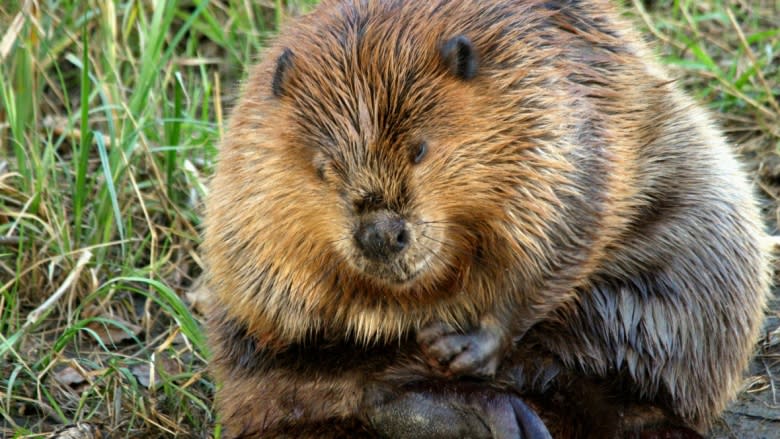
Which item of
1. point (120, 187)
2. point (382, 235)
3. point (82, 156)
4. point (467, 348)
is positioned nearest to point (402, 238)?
point (382, 235)

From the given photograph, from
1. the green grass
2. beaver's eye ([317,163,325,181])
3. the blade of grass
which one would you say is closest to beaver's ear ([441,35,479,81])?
beaver's eye ([317,163,325,181])

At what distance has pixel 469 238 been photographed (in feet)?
10.5

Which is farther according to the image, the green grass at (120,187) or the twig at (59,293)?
the twig at (59,293)

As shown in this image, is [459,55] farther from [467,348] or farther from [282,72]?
[467,348]

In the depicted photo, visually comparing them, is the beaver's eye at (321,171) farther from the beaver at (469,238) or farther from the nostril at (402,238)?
the nostril at (402,238)

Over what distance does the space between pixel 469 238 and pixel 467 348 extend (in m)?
0.29

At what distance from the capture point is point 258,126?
130 inches

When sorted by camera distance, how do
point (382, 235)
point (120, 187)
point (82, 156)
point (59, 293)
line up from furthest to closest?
1. point (120, 187)
2. point (82, 156)
3. point (59, 293)
4. point (382, 235)

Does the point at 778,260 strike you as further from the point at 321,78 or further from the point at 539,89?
the point at 321,78

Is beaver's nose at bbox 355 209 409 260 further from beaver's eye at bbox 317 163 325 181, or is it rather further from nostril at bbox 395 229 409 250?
beaver's eye at bbox 317 163 325 181

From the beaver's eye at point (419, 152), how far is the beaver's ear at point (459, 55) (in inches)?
8.4

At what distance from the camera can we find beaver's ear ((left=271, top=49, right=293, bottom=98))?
3227 millimetres

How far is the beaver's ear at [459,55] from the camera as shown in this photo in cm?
311

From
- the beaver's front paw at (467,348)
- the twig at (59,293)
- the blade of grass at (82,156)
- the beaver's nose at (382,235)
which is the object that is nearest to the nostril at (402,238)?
the beaver's nose at (382,235)
